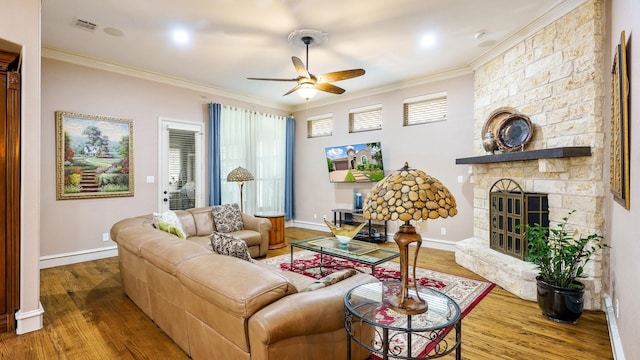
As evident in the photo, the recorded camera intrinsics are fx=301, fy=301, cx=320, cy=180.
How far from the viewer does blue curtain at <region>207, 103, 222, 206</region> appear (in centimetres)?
589

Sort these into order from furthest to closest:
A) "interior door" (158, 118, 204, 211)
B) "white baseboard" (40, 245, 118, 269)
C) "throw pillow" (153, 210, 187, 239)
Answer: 1. "interior door" (158, 118, 204, 211)
2. "white baseboard" (40, 245, 118, 269)
3. "throw pillow" (153, 210, 187, 239)

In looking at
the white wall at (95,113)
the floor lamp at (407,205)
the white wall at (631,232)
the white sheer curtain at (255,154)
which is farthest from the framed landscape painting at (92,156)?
the white wall at (631,232)

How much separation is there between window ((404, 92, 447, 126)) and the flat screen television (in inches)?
31.7

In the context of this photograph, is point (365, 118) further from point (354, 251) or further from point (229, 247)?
point (229, 247)

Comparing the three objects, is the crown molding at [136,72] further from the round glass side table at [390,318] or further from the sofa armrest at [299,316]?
the round glass side table at [390,318]

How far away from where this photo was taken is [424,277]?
381 cm

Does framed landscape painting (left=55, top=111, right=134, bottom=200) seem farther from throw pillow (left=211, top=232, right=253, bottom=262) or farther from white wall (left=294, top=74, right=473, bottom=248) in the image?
white wall (left=294, top=74, right=473, bottom=248)

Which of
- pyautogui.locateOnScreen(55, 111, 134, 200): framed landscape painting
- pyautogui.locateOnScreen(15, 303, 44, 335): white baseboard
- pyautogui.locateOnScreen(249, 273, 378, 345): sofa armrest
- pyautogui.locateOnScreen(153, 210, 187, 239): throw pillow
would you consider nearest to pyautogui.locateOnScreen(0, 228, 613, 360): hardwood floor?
pyautogui.locateOnScreen(15, 303, 44, 335): white baseboard

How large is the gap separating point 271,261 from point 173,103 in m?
3.41

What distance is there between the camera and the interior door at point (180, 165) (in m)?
5.37

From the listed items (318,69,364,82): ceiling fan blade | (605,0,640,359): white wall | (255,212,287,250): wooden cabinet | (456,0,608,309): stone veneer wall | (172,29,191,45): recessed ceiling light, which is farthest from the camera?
(255,212,287,250): wooden cabinet

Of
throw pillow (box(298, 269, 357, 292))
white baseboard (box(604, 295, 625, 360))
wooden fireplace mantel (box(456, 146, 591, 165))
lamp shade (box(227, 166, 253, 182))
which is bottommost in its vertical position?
white baseboard (box(604, 295, 625, 360))

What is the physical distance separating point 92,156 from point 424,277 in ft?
16.7

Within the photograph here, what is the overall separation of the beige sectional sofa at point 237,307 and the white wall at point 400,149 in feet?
12.0
